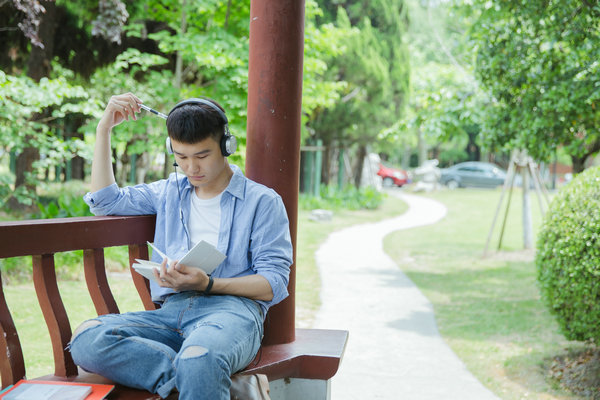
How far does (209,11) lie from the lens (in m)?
9.27

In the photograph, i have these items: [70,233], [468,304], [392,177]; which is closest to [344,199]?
[468,304]

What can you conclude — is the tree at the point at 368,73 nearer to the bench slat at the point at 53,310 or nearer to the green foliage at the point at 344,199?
the green foliage at the point at 344,199

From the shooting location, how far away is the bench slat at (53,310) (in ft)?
8.33

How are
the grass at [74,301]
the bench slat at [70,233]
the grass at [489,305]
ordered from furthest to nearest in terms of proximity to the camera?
1. the grass at [74,301]
2. the grass at [489,305]
3. the bench slat at [70,233]

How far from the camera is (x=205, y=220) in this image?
285cm

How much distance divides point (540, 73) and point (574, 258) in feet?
8.41

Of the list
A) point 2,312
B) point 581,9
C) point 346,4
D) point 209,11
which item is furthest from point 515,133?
point 346,4

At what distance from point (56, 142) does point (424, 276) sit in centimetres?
558

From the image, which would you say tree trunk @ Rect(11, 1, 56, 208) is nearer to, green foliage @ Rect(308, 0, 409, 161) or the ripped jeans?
green foliage @ Rect(308, 0, 409, 161)

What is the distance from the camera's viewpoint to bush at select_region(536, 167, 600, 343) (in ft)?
14.7

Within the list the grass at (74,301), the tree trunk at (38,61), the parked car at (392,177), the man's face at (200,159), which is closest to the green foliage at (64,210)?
the grass at (74,301)

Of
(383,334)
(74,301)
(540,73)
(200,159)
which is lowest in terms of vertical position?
(383,334)

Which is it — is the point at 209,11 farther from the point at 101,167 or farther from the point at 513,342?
the point at 101,167

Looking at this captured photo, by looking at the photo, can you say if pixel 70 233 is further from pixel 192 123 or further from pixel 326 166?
pixel 326 166
